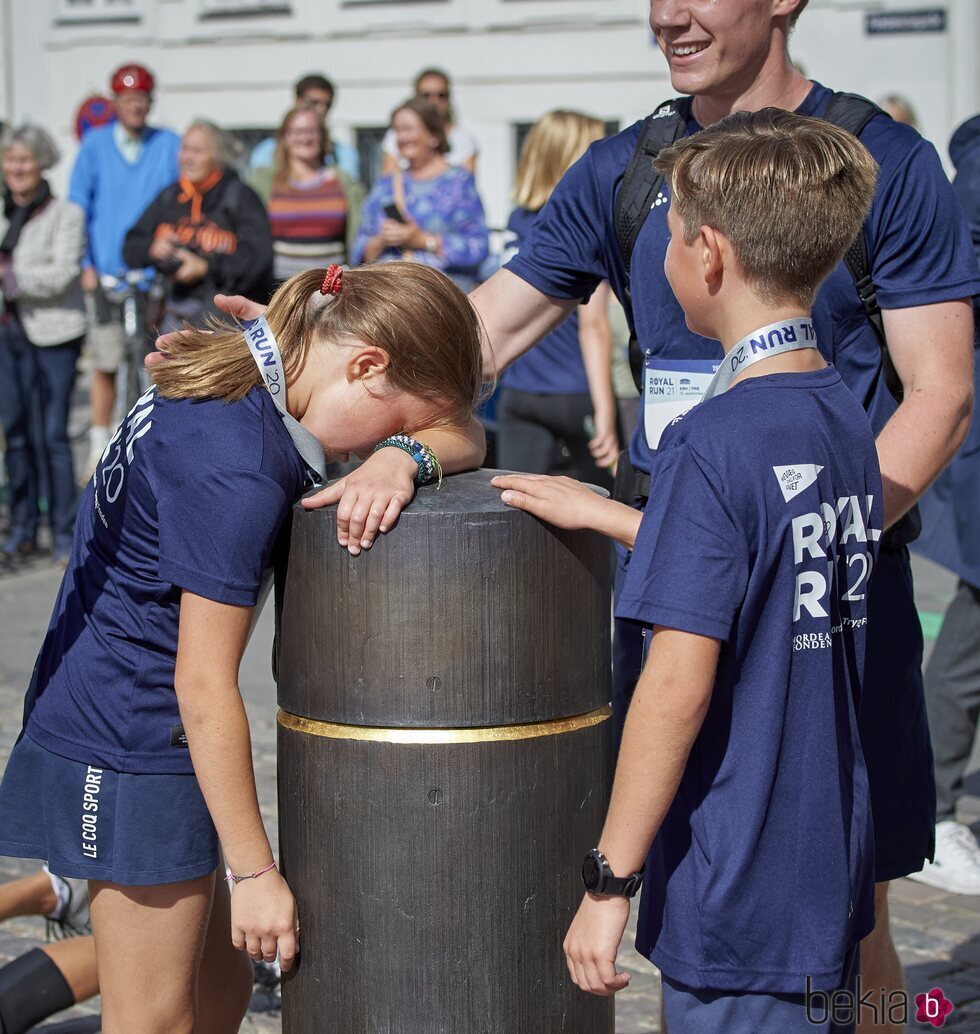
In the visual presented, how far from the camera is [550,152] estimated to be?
7.05 metres

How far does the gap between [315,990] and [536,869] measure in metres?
0.37

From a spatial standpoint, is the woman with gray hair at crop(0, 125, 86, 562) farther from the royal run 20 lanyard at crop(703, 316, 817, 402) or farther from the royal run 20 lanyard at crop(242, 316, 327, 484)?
the royal run 20 lanyard at crop(703, 316, 817, 402)

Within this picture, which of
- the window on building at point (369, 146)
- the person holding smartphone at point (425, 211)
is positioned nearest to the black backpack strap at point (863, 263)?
the person holding smartphone at point (425, 211)

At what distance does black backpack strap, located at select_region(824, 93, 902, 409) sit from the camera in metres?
2.79

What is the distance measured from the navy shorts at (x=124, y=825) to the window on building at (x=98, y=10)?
19.8 meters

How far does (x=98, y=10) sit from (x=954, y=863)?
19.2m

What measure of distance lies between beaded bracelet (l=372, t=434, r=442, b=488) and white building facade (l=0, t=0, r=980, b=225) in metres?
14.3

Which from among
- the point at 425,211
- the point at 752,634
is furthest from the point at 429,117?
the point at 752,634

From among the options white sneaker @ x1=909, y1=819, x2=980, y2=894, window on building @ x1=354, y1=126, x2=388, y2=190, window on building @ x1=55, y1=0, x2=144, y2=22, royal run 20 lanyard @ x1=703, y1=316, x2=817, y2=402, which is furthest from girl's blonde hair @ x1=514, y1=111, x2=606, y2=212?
window on building @ x1=55, y1=0, x2=144, y2=22

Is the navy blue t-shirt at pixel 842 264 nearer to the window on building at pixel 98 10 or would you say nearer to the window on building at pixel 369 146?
the window on building at pixel 369 146

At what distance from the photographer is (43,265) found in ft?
29.0

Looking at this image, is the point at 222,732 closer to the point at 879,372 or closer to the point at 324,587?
the point at 324,587

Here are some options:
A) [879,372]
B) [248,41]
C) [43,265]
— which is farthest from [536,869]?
[248,41]

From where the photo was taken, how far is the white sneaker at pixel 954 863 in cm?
457
